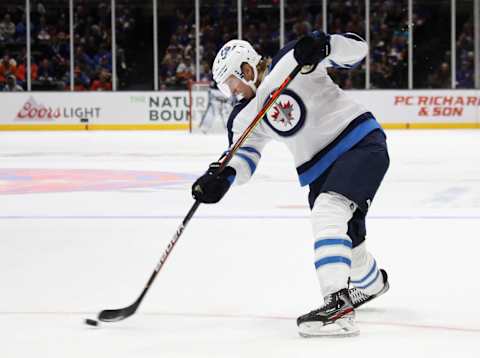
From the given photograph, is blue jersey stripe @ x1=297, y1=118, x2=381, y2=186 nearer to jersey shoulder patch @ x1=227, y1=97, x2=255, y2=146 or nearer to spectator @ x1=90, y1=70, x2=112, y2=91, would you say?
jersey shoulder patch @ x1=227, y1=97, x2=255, y2=146

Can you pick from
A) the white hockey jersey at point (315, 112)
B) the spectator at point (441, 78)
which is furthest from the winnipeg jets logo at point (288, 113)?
the spectator at point (441, 78)

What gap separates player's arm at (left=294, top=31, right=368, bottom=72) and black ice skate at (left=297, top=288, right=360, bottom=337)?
0.68 metres

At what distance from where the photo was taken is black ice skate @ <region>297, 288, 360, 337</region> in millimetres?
2781

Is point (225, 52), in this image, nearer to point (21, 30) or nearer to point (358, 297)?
point (358, 297)

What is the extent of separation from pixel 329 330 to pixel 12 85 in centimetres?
1598

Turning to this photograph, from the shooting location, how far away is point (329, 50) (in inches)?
118

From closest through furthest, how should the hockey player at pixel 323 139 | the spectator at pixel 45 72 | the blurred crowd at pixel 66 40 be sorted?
the hockey player at pixel 323 139, the spectator at pixel 45 72, the blurred crowd at pixel 66 40

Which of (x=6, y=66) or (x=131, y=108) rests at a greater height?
(x=6, y=66)

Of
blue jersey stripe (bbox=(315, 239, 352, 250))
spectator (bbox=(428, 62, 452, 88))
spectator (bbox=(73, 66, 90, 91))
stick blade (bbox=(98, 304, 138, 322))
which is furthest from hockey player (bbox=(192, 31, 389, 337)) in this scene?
spectator (bbox=(73, 66, 90, 91))

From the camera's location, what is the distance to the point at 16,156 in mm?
10773

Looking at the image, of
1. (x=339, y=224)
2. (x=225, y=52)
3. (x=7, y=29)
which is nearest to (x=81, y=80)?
(x=7, y=29)

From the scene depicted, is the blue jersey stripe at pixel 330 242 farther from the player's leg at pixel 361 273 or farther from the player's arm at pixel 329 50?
the player's arm at pixel 329 50

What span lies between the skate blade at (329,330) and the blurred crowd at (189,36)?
15.8 metres

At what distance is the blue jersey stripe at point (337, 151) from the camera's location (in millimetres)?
3029
